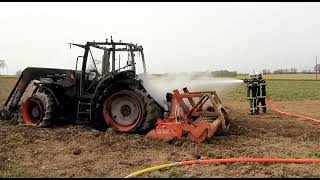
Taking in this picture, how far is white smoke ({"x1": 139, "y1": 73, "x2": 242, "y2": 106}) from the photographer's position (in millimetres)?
10422

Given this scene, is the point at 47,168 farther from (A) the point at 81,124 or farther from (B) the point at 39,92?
(B) the point at 39,92

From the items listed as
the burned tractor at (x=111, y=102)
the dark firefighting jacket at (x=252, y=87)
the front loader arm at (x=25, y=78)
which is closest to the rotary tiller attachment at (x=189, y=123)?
the burned tractor at (x=111, y=102)

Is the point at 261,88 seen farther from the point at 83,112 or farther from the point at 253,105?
the point at 83,112

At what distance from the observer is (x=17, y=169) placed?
22.4 ft

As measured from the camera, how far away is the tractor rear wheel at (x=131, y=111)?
9.62 meters

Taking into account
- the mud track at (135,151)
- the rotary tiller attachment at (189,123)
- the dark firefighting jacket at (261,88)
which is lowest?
the mud track at (135,151)

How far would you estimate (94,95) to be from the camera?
10.3m

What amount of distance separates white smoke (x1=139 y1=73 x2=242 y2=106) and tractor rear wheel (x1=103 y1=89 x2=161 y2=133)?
0.47m

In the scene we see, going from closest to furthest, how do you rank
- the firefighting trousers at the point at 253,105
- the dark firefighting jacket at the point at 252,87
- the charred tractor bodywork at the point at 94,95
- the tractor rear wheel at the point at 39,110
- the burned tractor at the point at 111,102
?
the burned tractor at the point at 111,102, the charred tractor bodywork at the point at 94,95, the tractor rear wheel at the point at 39,110, the firefighting trousers at the point at 253,105, the dark firefighting jacket at the point at 252,87

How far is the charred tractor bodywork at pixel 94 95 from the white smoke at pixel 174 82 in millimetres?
363

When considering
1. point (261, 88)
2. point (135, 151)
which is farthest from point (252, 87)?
point (135, 151)

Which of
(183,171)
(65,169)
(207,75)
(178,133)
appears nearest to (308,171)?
(183,171)

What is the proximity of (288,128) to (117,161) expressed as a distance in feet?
18.5

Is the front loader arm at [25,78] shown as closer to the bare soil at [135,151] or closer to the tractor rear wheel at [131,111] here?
the bare soil at [135,151]
